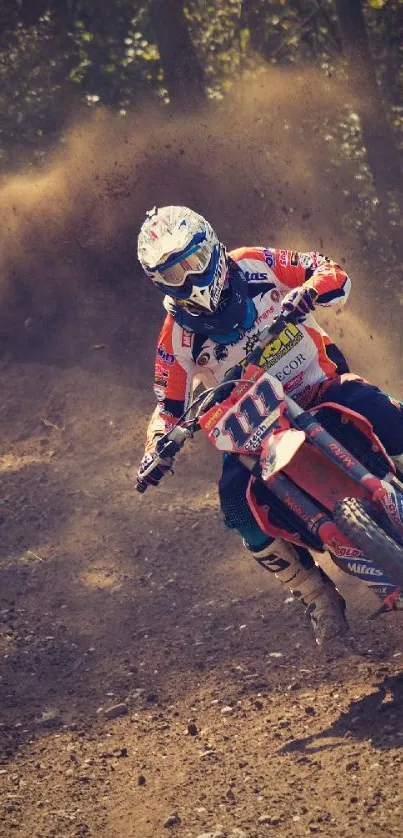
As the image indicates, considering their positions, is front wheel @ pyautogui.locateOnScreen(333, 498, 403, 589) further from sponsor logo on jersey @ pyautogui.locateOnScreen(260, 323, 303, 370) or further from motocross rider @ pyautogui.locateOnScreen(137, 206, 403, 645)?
sponsor logo on jersey @ pyautogui.locateOnScreen(260, 323, 303, 370)

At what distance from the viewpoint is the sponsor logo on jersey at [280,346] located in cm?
597

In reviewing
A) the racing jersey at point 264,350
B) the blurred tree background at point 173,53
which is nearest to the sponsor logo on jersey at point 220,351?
the racing jersey at point 264,350

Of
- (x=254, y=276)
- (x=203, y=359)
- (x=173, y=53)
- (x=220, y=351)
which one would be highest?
(x=254, y=276)

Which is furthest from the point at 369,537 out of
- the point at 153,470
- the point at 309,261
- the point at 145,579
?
the point at 145,579

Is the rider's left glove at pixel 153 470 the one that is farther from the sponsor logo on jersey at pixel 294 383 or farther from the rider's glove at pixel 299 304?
the rider's glove at pixel 299 304

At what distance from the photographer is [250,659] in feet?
22.0

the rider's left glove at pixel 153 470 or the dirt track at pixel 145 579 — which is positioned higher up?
the rider's left glove at pixel 153 470

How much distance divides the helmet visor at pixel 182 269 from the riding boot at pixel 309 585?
160cm

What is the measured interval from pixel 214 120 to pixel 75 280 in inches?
89.8

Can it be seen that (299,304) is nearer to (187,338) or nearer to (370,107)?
(187,338)

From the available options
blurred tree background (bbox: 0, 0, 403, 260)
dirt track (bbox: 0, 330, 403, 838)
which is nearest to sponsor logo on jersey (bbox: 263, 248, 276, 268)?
dirt track (bbox: 0, 330, 403, 838)

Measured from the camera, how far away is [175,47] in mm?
11766

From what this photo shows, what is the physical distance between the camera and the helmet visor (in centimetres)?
569

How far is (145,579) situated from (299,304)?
3.52 meters
